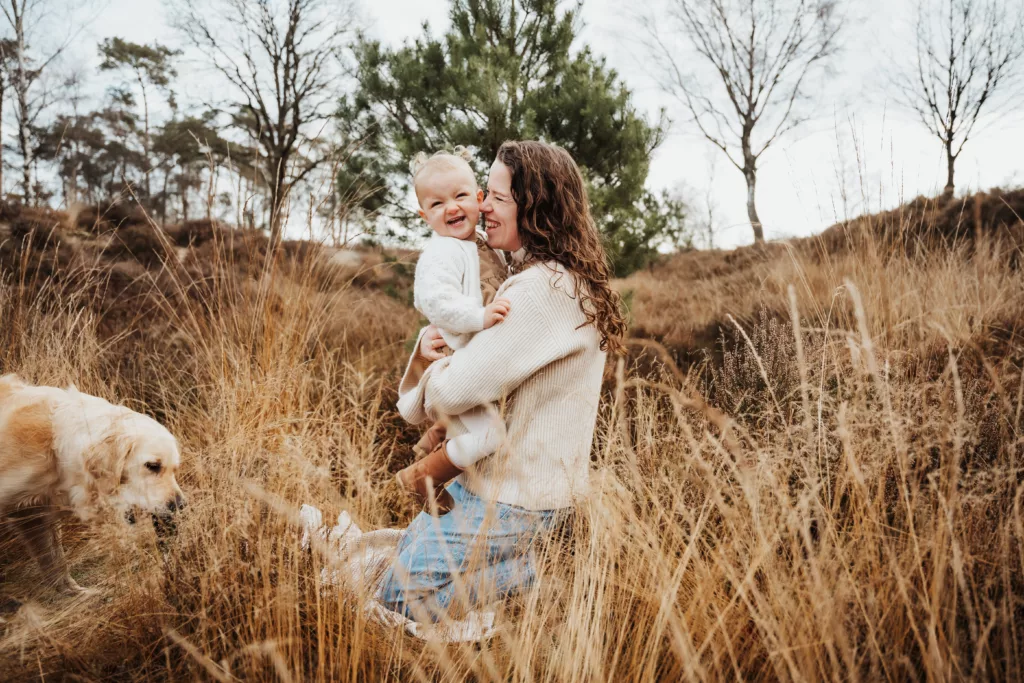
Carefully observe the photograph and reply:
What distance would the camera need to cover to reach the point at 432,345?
2.05m

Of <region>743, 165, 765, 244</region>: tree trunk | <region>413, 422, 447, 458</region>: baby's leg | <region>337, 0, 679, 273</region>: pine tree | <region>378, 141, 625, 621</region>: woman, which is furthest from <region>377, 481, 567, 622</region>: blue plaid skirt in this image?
<region>743, 165, 765, 244</region>: tree trunk

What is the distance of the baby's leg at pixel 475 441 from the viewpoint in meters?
1.67

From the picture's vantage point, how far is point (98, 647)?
4.83ft

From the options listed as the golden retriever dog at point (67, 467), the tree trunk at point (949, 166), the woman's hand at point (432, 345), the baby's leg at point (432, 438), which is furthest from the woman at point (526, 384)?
the tree trunk at point (949, 166)

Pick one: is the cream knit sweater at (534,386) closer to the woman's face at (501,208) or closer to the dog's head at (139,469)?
the woman's face at (501,208)

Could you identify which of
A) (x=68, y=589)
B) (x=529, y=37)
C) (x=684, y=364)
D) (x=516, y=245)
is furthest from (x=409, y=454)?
(x=529, y=37)

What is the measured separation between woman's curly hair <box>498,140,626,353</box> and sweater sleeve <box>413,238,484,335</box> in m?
0.27

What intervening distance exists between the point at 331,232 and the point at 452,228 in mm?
1239

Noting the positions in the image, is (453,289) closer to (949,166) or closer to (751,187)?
(949,166)

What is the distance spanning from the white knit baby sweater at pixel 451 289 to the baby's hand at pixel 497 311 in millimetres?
50

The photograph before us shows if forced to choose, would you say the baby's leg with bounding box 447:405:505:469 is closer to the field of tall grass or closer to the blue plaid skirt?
the blue plaid skirt

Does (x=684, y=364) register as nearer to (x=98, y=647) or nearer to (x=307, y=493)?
(x=307, y=493)

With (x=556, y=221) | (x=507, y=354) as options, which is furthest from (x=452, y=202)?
(x=507, y=354)

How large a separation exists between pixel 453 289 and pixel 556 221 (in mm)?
410
